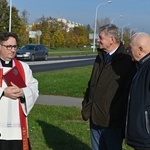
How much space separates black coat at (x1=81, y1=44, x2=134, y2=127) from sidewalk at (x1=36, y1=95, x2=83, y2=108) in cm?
643

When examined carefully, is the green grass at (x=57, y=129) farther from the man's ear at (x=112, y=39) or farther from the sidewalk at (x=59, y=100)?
the man's ear at (x=112, y=39)

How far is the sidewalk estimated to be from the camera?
36.5 ft

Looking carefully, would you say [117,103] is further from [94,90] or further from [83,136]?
[83,136]

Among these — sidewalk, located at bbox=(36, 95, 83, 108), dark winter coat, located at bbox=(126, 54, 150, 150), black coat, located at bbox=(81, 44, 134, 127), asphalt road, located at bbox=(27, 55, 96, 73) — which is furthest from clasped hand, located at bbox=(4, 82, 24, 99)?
asphalt road, located at bbox=(27, 55, 96, 73)

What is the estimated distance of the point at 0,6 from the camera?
47219 millimetres

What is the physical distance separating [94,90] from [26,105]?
0.83 m

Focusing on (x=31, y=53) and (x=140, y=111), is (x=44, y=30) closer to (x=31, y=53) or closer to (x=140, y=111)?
(x=31, y=53)

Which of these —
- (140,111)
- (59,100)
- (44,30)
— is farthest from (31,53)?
(140,111)

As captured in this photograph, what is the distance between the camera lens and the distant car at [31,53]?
34.5 m

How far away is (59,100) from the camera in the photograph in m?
11.8

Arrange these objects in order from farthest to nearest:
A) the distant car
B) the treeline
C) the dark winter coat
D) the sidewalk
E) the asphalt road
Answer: the treeline < the distant car < the asphalt road < the sidewalk < the dark winter coat

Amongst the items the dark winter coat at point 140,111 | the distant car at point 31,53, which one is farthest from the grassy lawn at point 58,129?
the distant car at point 31,53

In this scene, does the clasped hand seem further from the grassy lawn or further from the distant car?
the distant car

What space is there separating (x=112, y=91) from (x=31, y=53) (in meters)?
31.1
